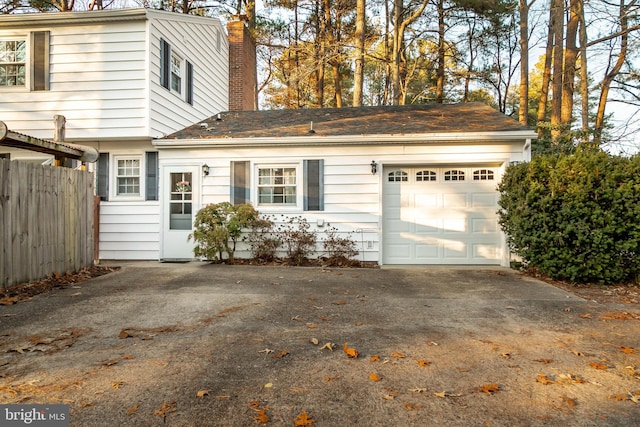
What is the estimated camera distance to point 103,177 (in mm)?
9086

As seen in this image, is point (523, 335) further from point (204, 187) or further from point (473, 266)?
point (204, 187)

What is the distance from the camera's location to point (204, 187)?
8820mm

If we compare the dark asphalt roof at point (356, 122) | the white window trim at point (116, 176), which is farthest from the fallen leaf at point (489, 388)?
the white window trim at point (116, 176)

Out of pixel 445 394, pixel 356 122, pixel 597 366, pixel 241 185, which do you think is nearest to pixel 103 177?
pixel 241 185

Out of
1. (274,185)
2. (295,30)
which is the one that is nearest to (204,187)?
(274,185)

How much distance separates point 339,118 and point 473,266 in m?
4.90

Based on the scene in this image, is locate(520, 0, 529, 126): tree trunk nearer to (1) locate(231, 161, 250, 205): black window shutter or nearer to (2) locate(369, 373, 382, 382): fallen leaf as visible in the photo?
(1) locate(231, 161, 250, 205): black window shutter

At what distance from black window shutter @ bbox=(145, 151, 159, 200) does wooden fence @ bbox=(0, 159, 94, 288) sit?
1.81 m

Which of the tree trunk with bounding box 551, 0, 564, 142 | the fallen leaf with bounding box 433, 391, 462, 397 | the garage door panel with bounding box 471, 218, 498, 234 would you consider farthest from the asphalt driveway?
the tree trunk with bounding box 551, 0, 564, 142

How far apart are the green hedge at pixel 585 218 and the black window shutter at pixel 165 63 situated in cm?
805

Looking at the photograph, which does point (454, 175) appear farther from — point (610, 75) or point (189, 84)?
point (610, 75)

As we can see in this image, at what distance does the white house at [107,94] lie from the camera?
8648mm

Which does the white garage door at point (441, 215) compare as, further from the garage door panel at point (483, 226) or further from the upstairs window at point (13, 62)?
the upstairs window at point (13, 62)

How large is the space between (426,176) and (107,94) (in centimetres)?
720
